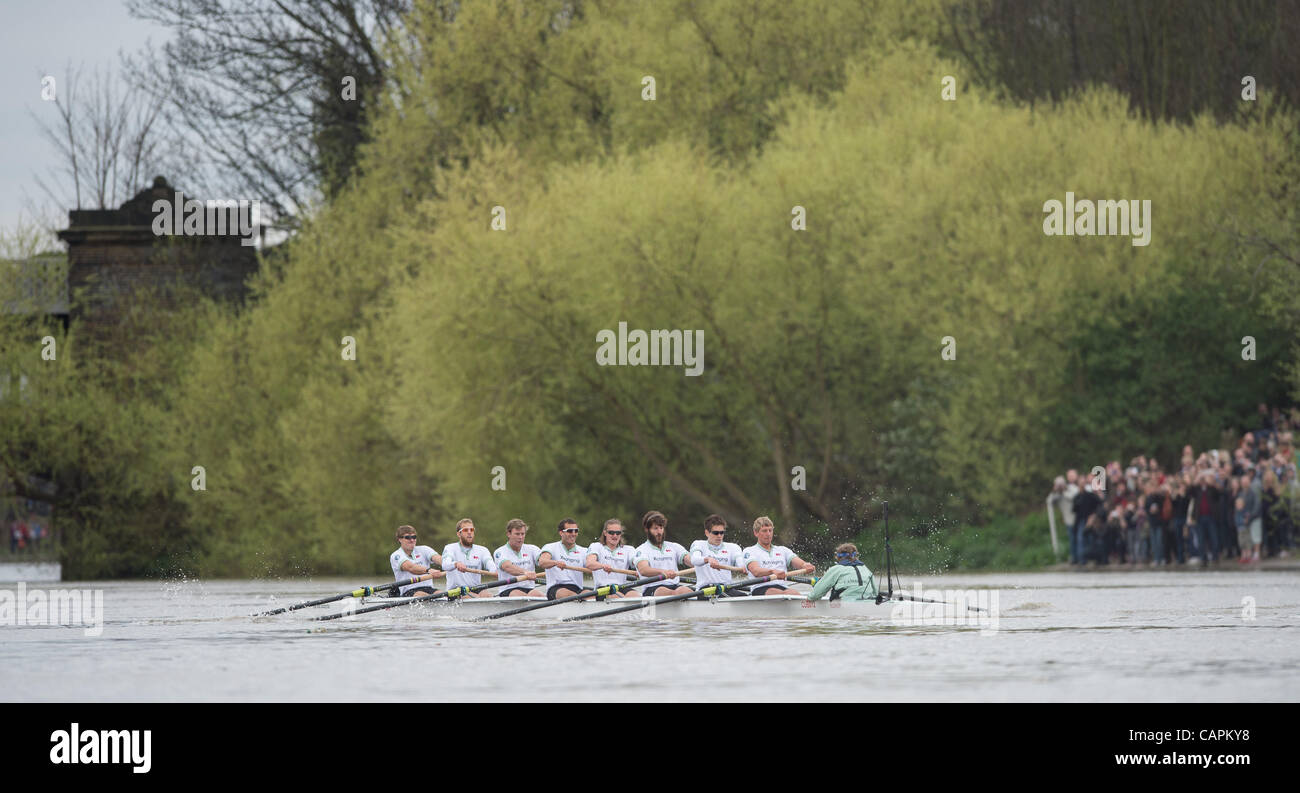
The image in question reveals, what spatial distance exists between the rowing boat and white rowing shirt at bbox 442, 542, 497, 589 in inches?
21.0

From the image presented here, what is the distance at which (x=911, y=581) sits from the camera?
38.8 metres

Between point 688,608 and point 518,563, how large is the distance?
11.2 feet

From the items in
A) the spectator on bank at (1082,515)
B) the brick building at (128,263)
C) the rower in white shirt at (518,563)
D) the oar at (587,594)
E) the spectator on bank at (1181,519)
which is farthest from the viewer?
the brick building at (128,263)

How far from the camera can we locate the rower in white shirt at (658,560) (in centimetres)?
2758

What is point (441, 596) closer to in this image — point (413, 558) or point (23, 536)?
point (413, 558)

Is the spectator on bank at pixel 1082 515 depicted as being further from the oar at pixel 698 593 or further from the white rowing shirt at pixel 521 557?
the oar at pixel 698 593

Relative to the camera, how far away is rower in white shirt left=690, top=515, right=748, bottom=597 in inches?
1065

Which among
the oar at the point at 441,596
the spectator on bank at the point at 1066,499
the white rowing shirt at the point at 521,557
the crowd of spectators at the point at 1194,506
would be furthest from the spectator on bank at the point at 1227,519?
the oar at the point at 441,596

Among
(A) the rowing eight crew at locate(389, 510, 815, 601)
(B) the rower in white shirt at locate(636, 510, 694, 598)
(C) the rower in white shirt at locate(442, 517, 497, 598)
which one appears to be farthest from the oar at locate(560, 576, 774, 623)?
(C) the rower in white shirt at locate(442, 517, 497, 598)

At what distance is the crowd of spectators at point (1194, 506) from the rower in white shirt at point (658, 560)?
38.0 ft

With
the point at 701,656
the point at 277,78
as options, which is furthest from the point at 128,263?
the point at 701,656

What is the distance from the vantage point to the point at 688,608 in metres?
26.3
